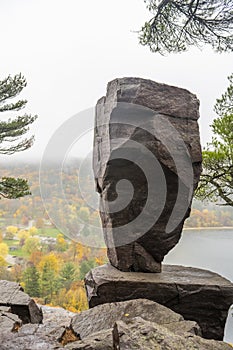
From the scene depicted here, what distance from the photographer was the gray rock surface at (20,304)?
265 cm

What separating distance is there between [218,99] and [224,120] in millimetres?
353

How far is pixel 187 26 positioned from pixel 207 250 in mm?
3012

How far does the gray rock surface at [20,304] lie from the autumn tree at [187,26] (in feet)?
8.38

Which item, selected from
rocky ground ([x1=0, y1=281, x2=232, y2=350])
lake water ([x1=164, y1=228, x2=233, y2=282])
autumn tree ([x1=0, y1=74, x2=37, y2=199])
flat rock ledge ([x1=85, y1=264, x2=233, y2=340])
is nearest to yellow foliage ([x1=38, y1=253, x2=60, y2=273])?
autumn tree ([x1=0, y1=74, x2=37, y2=199])

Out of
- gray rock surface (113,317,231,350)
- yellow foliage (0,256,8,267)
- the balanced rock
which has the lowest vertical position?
yellow foliage (0,256,8,267)

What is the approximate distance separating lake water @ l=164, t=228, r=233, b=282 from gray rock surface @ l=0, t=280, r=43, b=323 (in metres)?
2.01

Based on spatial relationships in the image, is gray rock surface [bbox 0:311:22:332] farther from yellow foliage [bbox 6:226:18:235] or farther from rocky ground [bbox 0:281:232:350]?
yellow foliage [bbox 6:226:18:235]

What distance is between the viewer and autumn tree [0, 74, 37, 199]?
4.11 meters

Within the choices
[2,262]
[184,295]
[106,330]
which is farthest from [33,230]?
[106,330]

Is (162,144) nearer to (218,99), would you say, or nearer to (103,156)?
(103,156)

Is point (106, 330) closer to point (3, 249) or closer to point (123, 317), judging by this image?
point (123, 317)

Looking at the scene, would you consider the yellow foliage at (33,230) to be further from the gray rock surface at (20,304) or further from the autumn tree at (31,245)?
the gray rock surface at (20,304)

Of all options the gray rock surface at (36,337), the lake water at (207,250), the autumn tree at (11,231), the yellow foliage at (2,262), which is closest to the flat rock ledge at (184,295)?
the gray rock surface at (36,337)

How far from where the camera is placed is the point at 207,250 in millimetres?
4578
